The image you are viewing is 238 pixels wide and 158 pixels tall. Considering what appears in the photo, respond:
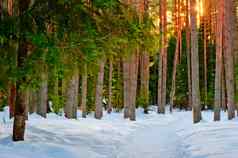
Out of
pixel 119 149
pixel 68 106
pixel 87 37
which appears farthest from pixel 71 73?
pixel 68 106

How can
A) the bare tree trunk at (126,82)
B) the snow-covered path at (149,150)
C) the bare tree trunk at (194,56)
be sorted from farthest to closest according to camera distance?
the bare tree trunk at (126,82)
the bare tree trunk at (194,56)
the snow-covered path at (149,150)

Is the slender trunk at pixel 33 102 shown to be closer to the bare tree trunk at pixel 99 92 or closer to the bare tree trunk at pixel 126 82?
the bare tree trunk at pixel 99 92

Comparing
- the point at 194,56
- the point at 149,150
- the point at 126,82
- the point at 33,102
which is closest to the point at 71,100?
the point at 33,102

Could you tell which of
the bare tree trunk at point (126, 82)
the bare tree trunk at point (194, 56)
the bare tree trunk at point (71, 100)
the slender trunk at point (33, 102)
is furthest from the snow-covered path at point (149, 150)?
the bare tree trunk at point (126, 82)

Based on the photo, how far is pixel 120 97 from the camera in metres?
41.5

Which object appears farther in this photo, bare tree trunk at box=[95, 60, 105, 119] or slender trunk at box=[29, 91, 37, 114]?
bare tree trunk at box=[95, 60, 105, 119]

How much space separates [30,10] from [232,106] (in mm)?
16659

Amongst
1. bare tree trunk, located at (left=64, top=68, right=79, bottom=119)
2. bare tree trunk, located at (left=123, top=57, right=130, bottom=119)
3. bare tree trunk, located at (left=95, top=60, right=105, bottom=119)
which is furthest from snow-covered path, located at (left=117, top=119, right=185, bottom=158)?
bare tree trunk, located at (left=123, top=57, right=130, bottom=119)

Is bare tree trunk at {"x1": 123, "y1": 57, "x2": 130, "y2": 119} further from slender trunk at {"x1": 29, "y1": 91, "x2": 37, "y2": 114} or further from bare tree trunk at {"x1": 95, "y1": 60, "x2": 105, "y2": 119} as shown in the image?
slender trunk at {"x1": 29, "y1": 91, "x2": 37, "y2": 114}

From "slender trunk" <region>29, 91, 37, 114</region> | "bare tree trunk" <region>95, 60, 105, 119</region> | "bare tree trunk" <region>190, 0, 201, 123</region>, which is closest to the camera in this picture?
"bare tree trunk" <region>190, 0, 201, 123</region>

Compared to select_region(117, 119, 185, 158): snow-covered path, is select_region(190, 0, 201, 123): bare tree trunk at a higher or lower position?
higher

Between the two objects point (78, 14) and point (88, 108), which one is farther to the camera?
point (88, 108)

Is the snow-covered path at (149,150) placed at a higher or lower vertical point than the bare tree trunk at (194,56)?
lower

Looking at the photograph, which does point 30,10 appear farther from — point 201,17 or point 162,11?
point 201,17
